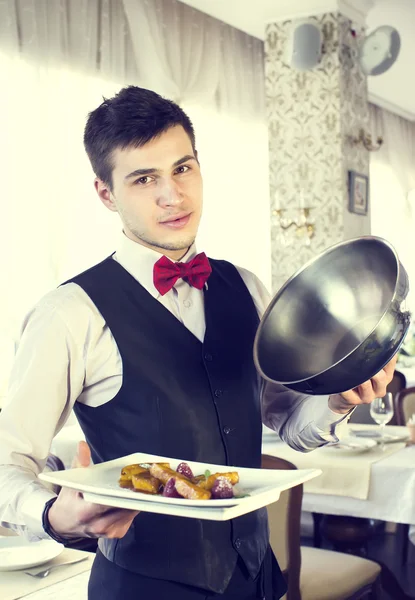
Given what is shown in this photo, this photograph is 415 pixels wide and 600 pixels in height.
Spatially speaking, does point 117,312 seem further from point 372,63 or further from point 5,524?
point 372,63

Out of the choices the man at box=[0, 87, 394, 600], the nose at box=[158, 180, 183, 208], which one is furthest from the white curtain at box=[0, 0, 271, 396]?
the nose at box=[158, 180, 183, 208]

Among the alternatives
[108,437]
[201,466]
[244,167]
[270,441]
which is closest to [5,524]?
[108,437]

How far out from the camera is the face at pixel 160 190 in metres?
1.43

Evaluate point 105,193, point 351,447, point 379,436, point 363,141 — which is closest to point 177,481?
point 105,193

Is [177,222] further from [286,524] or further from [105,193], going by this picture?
[286,524]

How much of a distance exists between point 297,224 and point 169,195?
454 cm

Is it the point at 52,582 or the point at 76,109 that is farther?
the point at 76,109

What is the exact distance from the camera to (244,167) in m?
6.52

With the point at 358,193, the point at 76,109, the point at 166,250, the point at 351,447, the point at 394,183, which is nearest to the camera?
the point at 166,250

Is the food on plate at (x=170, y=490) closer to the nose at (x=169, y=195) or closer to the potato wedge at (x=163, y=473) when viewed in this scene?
the potato wedge at (x=163, y=473)

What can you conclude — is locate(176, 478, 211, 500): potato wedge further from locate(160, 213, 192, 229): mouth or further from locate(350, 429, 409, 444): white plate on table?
locate(350, 429, 409, 444): white plate on table

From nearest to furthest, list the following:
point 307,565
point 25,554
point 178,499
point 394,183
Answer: point 178,499 → point 25,554 → point 307,565 → point 394,183

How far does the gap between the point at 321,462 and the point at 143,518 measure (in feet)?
5.92

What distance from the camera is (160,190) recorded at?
55.9 inches
